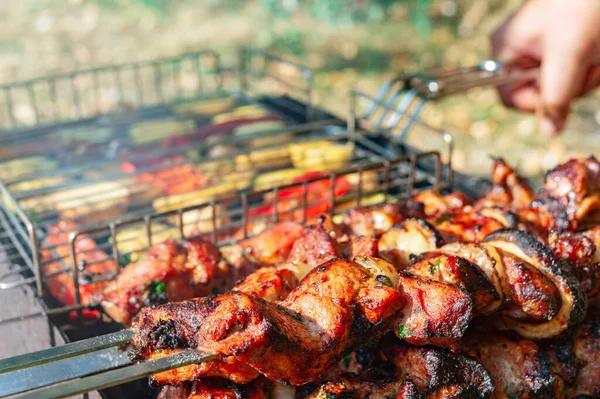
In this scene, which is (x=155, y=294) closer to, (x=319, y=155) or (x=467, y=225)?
(x=467, y=225)

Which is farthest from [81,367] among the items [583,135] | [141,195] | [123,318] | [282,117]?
[583,135]

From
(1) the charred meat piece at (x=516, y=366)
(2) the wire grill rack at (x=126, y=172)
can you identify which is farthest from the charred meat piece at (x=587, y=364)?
(2) the wire grill rack at (x=126, y=172)

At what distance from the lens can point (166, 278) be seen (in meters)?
2.29

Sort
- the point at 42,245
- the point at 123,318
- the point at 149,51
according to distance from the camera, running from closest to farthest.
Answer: the point at 123,318
the point at 42,245
the point at 149,51

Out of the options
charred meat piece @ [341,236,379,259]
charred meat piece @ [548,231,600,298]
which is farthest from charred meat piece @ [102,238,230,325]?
charred meat piece @ [548,231,600,298]

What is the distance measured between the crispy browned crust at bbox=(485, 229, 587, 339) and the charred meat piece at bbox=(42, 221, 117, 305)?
1.51m

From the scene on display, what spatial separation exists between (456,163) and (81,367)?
269 inches

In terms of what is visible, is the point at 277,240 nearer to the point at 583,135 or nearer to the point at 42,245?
the point at 42,245

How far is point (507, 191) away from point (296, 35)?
33.7 feet

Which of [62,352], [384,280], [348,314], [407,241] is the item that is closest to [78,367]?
[62,352]

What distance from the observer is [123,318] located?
2.25m

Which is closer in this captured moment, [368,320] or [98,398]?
[368,320]

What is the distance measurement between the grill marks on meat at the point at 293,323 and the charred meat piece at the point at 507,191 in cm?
126

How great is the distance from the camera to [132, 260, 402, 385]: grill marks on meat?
62.5 inches
